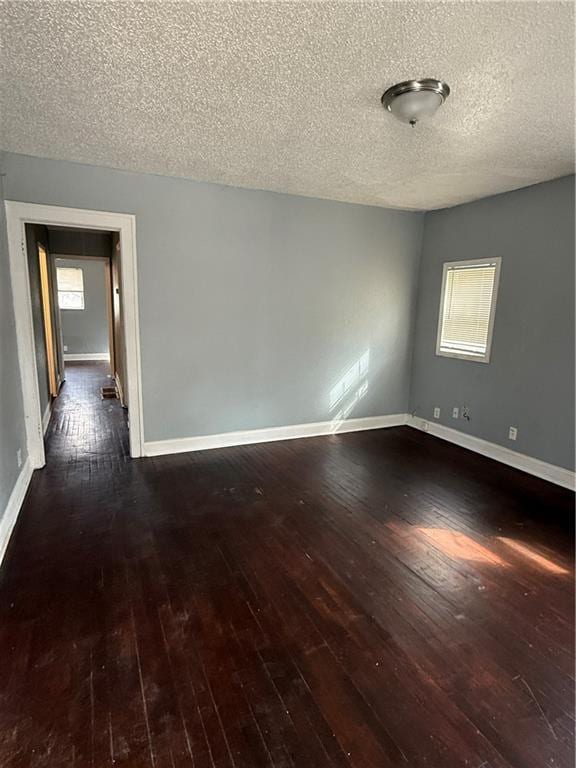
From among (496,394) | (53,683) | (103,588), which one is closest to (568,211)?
(496,394)

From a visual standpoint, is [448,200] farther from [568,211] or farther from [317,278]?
[317,278]

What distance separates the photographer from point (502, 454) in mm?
4047

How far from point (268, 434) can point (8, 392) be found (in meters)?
2.47

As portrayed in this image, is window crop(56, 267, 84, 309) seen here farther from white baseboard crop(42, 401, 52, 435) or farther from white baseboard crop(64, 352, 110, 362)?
white baseboard crop(42, 401, 52, 435)

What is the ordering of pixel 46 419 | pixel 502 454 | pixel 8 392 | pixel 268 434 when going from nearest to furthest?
1. pixel 8 392
2. pixel 502 454
3. pixel 268 434
4. pixel 46 419

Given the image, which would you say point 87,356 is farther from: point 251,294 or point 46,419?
point 251,294

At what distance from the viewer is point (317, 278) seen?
14.6ft

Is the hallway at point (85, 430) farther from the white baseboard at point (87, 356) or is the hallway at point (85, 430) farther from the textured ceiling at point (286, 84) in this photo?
the white baseboard at point (87, 356)

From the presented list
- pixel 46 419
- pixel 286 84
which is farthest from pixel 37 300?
pixel 286 84

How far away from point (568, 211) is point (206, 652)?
4099 mm

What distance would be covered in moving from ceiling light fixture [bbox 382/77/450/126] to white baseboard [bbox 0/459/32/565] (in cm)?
329

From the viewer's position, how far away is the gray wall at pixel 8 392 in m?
2.62

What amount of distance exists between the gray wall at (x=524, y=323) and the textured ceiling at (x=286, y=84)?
1.46 feet

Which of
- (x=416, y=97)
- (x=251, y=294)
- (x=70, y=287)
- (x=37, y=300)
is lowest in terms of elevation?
(x=37, y=300)
